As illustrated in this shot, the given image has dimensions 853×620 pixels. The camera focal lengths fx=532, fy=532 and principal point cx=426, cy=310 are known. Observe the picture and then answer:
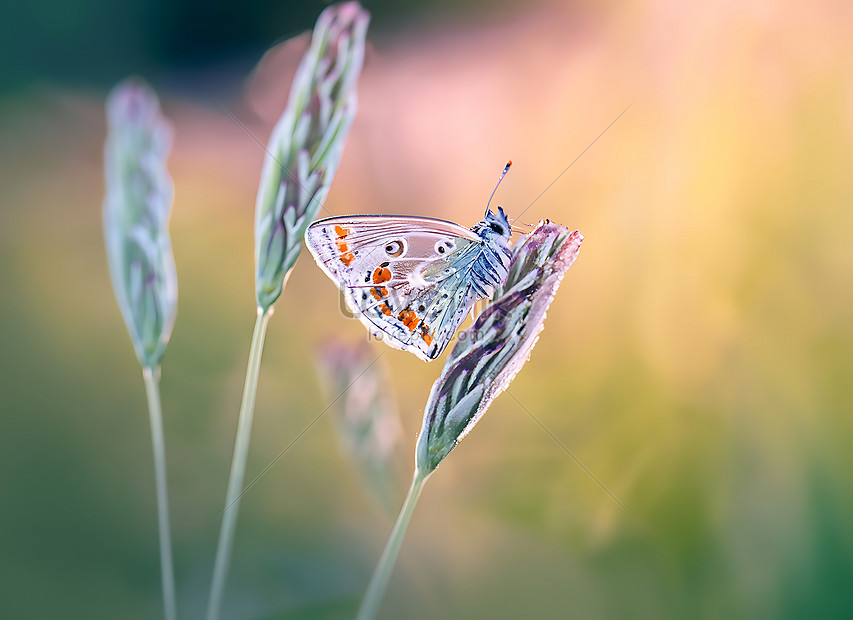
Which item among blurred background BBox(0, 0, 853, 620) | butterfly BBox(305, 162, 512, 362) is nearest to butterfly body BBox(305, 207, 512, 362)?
butterfly BBox(305, 162, 512, 362)

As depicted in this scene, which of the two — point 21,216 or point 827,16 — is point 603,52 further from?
point 21,216

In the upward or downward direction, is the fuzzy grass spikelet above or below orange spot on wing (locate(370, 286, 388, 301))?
below

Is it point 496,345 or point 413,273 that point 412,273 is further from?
point 496,345

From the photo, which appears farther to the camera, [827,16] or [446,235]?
[827,16]

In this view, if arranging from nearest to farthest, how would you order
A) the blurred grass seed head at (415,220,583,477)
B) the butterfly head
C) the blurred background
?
the blurred grass seed head at (415,220,583,477) → the butterfly head → the blurred background

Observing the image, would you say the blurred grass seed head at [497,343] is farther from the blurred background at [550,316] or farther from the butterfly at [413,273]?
Answer: the blurred background at [550,316]

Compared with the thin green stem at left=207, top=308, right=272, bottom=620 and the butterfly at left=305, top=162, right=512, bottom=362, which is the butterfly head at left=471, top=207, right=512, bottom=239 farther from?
the thin green stem at left=207, top=308, right=272, bottom=620

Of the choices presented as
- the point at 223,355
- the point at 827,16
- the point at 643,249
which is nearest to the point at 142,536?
the point at 223,355
